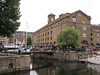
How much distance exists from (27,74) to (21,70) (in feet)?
6.26

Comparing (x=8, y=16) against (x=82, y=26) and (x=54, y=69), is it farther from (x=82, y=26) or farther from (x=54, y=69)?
(x=82, y=26)

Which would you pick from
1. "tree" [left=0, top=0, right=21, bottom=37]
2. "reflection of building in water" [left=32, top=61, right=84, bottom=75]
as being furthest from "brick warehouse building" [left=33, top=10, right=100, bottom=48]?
"tree" [left=0, top=0, right=21, bottom=37]

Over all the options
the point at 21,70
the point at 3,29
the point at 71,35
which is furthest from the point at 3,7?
the point at 71,35

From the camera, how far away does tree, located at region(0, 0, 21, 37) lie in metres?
19.0

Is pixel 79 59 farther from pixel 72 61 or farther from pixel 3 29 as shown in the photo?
pixel 3 29

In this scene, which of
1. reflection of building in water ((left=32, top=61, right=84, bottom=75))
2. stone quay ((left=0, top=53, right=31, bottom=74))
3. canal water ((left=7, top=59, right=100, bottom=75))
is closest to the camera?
stone quay ((left=0, top=53, right=31, bottom=74))

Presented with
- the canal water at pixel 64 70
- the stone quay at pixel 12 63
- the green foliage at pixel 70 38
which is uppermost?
the green foliage at pixel 70 38

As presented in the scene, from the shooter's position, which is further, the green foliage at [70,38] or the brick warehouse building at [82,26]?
the brick warehouse building at [82,26]

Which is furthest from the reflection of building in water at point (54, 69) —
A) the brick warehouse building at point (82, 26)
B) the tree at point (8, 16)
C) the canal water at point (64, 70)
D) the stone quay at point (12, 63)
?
the brick warehouse building at point (82, 26)

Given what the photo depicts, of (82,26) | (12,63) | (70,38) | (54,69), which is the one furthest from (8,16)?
(82,26)

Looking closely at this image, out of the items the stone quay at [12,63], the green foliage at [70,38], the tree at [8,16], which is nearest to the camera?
the tree at [8,16]

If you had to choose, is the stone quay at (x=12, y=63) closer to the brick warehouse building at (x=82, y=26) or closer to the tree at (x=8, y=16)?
the tree at (x=8, y=16)

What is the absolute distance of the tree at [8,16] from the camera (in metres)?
19.0

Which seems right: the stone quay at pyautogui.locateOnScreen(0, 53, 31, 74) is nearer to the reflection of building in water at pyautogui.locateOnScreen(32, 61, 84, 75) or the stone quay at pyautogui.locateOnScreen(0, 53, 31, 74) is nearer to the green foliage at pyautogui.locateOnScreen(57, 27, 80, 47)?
the reflection of building in water at pyautogui.locateOnScreen(32, 61, 84, 75)
